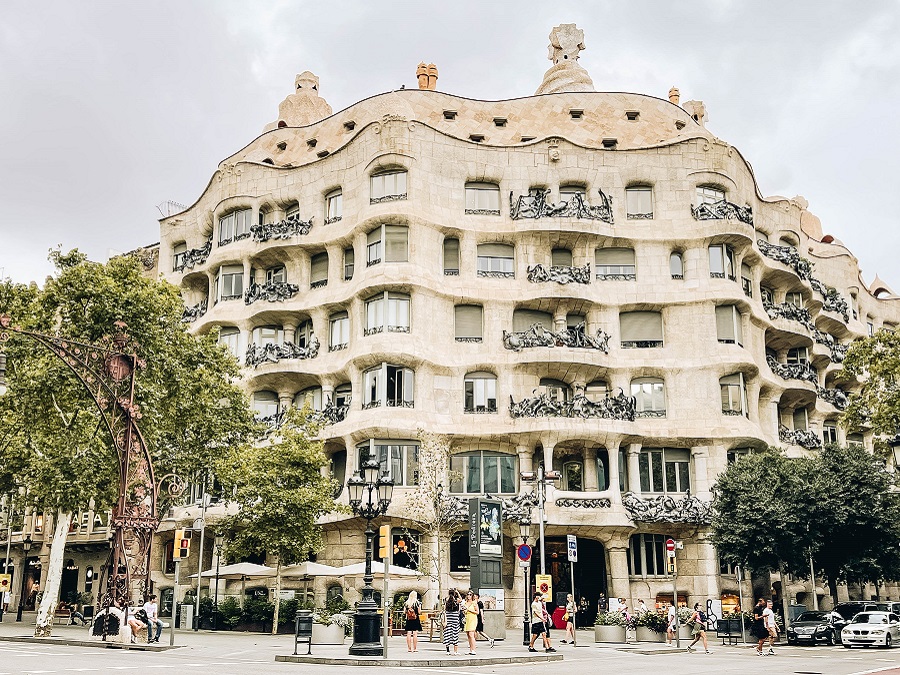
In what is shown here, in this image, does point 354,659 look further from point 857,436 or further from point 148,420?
point 857,436

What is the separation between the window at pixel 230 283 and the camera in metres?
51.1

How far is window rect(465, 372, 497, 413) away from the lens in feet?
150

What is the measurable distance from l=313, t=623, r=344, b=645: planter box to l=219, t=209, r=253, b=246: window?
2539 cm

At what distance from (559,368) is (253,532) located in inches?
647

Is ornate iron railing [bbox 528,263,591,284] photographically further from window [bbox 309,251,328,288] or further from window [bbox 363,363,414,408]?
window [bbox 309,251,328,288]

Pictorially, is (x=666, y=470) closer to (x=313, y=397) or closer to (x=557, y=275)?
(x=557, y=275)

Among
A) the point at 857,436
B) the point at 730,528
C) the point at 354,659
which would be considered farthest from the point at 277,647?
the point at 857,436

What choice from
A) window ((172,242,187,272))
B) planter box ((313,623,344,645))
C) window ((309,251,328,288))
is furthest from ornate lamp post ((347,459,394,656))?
window ((172,242,187,272))

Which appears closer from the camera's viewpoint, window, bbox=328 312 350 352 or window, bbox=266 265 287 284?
window, bbox=328 312 350 352

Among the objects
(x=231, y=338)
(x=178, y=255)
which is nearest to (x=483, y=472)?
(x=231, y=338)

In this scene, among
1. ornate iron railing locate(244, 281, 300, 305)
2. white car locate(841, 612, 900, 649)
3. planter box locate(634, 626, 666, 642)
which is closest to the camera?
white car locate(841, 612, 900, 649)

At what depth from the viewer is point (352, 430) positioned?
43.7 m

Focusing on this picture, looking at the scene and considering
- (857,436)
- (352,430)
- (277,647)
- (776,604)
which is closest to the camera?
(277,647)

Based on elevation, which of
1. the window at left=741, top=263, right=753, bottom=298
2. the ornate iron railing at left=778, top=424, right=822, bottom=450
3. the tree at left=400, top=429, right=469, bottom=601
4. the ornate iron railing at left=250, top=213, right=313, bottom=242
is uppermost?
the ornate iron railing at left=250, top=213, right=313, bottom=242
